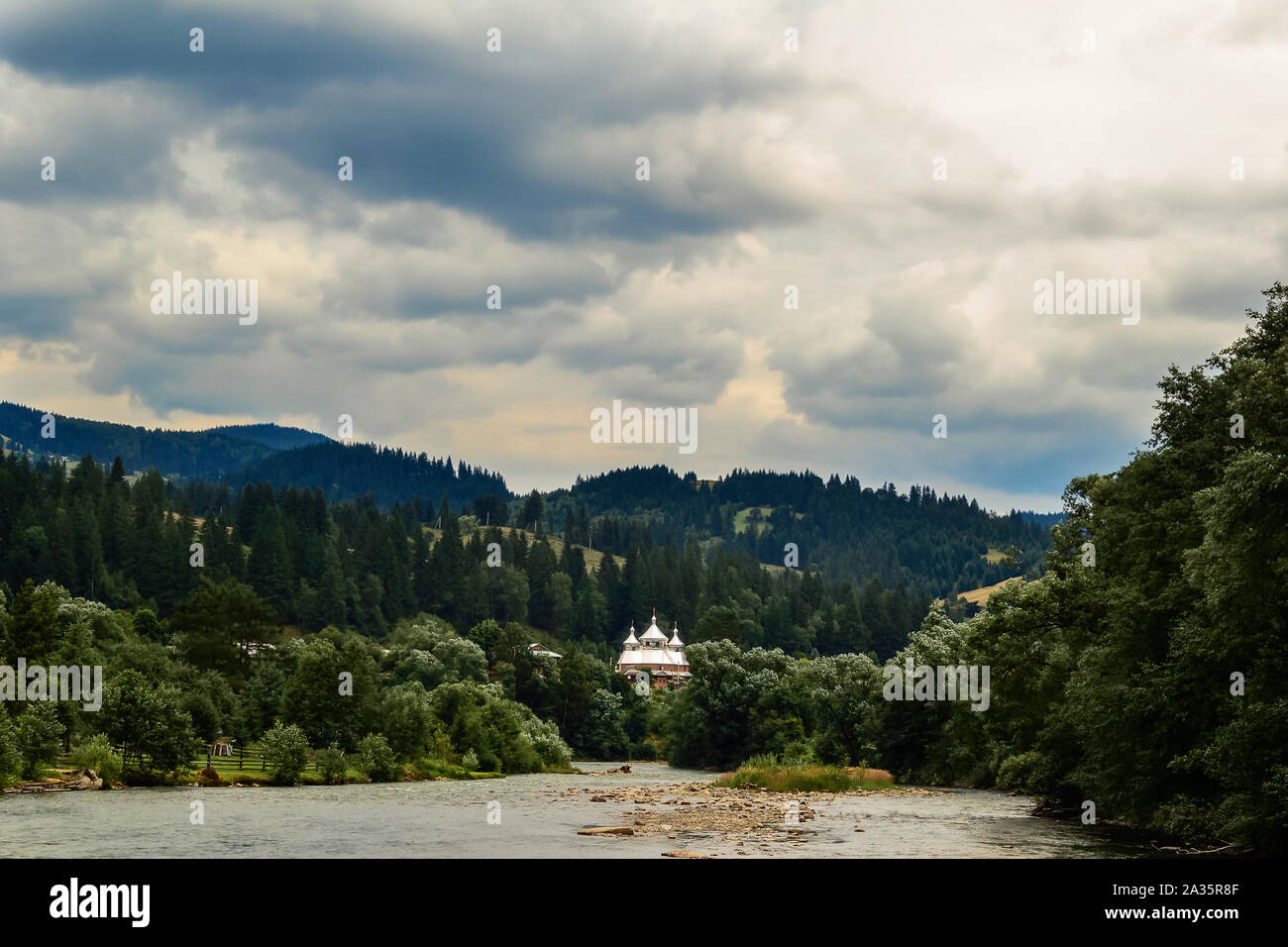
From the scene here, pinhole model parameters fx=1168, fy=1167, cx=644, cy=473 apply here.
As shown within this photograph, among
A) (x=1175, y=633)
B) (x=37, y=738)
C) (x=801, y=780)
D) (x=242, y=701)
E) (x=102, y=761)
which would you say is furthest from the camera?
(x=242, y=701)

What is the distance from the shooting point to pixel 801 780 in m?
90.9

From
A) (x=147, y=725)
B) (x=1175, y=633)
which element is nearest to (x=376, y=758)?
(x=147, y=725)

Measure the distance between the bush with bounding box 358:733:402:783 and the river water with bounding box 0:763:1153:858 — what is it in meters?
11.2

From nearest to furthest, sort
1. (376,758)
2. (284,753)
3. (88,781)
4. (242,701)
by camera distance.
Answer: (88,781) < (284,753) < (376,758) < (242,701)

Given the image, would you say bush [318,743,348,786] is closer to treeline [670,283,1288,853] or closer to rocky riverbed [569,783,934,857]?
rocky riverbed [569,783,934,857]

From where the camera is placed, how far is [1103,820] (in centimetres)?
6269

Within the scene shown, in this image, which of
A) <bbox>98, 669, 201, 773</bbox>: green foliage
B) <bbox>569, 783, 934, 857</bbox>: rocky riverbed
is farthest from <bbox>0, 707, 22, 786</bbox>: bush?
<bbox>569, 783, 934, 857</bbox>: rocky riverbed

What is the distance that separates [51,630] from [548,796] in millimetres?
46528

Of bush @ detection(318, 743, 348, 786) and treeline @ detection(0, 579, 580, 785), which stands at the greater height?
treeline @ detection(0, 579, 580, 785)

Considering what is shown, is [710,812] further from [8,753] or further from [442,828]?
[8,753]

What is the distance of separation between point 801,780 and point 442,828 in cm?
4235

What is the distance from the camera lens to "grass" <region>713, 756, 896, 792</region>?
90188 millimetres

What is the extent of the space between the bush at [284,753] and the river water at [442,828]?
5.14 meters
